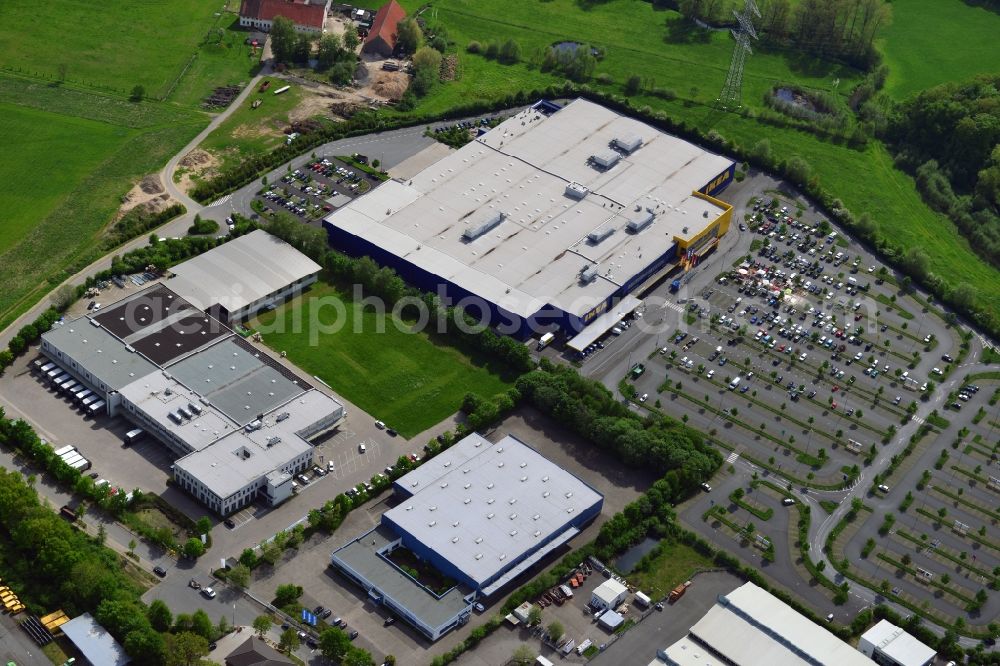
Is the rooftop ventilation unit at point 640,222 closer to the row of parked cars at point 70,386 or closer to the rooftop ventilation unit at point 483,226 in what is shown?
the rooftop ventilation unit at point 483,226

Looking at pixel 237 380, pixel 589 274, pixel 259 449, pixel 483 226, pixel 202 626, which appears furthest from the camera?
pixel 483 226

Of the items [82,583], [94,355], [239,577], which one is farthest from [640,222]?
[82,583]

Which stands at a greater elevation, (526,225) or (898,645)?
(526,225)

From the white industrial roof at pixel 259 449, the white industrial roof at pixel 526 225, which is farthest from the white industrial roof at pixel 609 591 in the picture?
the white industrial roof at pixel 526 225

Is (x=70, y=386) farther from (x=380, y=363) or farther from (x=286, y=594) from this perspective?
(x=286, y=594)

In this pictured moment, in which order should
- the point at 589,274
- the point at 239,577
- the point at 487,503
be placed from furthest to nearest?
the point at 589,274 → the point at 487,503 → the point at 239,577

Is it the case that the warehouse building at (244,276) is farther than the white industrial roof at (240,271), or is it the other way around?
the white industrial roof at (240,271)
